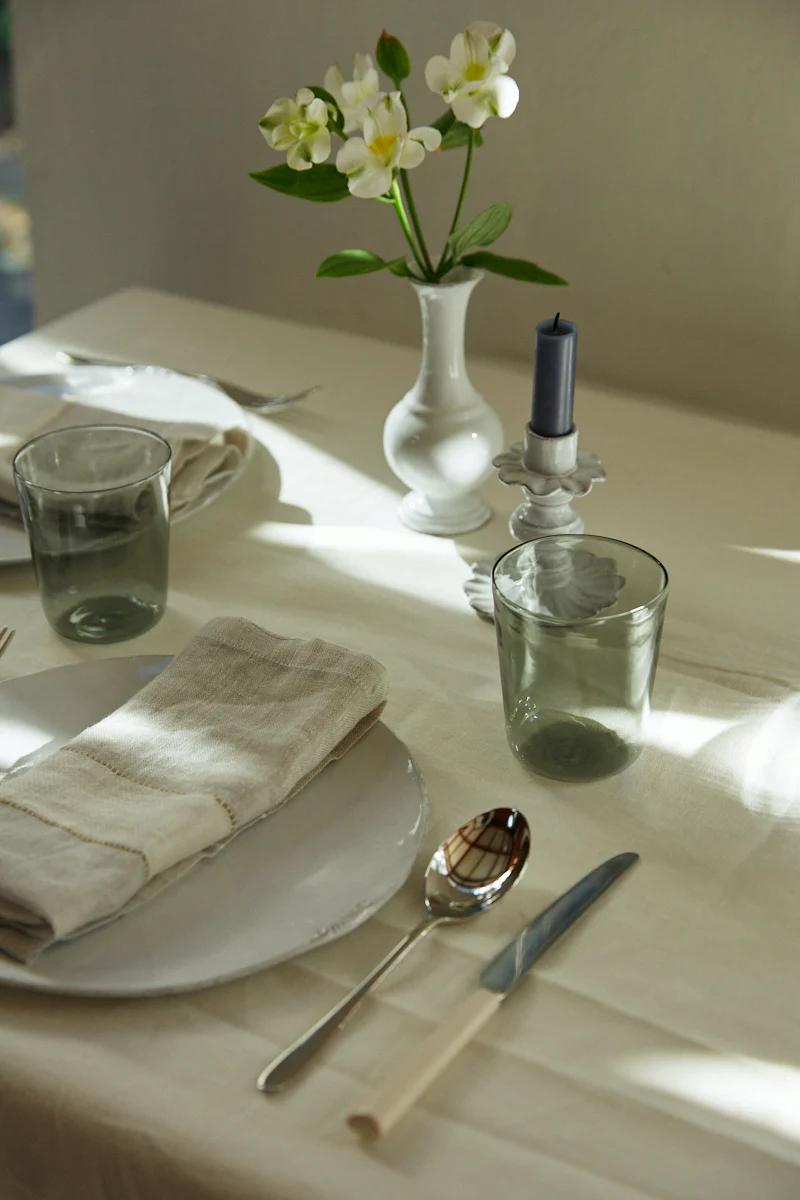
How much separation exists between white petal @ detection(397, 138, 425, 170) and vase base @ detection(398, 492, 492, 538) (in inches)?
10.8

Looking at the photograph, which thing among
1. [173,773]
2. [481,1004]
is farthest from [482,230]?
[481,1004]

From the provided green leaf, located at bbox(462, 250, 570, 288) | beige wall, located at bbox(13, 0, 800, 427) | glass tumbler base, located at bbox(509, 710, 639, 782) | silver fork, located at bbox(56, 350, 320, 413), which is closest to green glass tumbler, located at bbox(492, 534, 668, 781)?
glass tumbler base, located at bbox(509, 710, 639, 782)

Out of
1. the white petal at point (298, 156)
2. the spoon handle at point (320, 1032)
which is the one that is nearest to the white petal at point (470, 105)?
the white petal at point (298, 156)

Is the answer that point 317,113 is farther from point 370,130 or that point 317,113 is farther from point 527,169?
point 527,169

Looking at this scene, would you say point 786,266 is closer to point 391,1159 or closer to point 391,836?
point 391,836

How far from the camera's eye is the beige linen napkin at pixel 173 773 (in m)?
0.60

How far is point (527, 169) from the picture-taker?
5.10 feet

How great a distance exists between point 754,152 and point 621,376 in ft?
1.04

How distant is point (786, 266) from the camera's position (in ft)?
4.67

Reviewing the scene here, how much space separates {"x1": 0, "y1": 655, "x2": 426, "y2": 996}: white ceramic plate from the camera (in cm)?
59

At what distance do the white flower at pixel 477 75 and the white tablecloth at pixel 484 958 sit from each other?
0.32 m

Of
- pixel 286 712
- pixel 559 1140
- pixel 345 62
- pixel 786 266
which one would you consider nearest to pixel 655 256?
pixel 786 266

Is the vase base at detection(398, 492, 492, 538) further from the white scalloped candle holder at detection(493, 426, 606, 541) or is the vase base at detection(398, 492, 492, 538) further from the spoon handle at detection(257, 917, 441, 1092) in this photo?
the spoon handle at detection(257, 917, 441, 1092)

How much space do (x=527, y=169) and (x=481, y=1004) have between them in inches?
47.7
